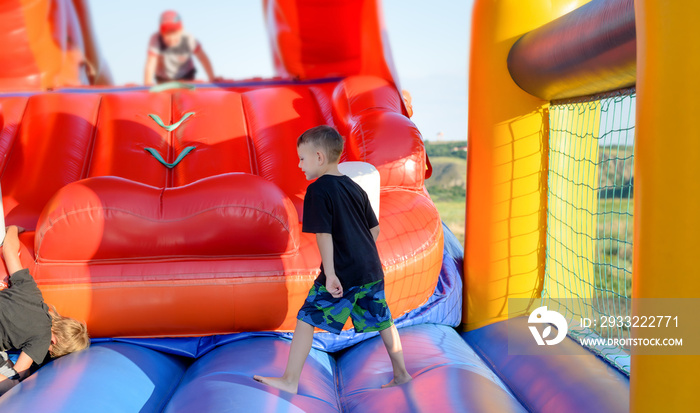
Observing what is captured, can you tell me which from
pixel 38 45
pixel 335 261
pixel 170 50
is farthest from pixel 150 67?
pixel 335 261

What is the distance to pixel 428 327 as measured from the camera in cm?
181

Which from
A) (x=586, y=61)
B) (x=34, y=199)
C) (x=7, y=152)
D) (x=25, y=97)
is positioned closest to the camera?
(x=586, y=61)

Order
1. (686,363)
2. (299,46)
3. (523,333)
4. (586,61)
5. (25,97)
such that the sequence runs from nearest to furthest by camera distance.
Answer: (686,363) < (586,61) < (523,333) < (25,97) < (299,46)

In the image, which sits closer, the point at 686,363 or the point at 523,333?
the point at 686,363

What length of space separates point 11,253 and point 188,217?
0.45 m

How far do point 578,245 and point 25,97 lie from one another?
7.49 ft

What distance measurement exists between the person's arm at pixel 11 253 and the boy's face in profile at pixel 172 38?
189cm

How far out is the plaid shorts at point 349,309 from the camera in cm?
138

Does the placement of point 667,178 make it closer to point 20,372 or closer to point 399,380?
point 399,380

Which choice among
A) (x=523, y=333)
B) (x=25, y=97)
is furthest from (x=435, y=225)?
(x=25, y=97)

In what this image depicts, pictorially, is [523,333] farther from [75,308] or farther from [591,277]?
[75,308]

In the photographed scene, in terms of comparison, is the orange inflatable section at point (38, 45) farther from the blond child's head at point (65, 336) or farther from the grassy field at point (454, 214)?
the grassy field at point (454, 214)

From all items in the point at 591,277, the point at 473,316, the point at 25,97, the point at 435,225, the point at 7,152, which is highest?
the point at 25,97

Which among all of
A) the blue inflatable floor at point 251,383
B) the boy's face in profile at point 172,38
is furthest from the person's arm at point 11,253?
the boy's face in profile at point 172,38
